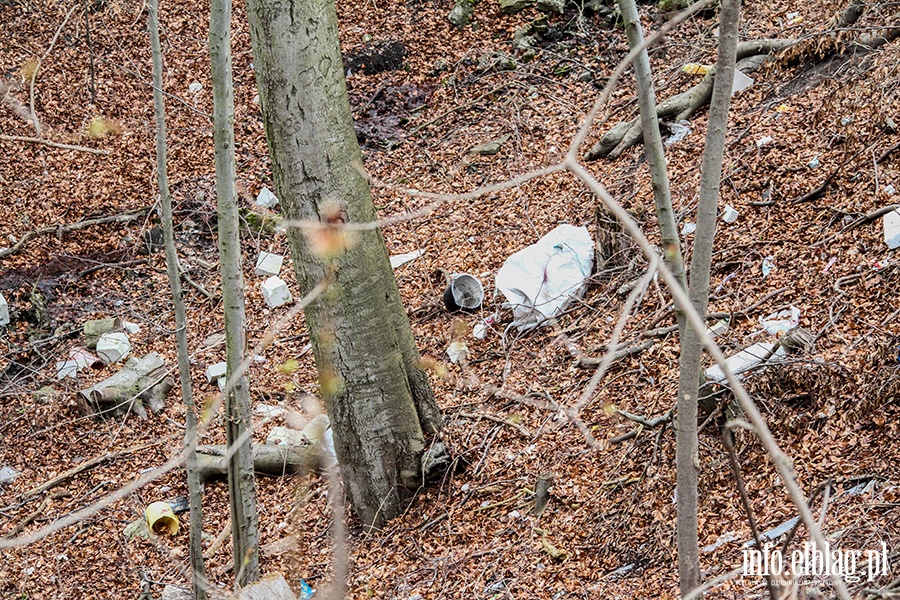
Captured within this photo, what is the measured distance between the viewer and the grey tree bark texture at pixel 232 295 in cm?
325

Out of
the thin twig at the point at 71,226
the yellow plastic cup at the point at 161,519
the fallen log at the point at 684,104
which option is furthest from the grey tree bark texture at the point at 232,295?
the thin twig at the point at 71,226

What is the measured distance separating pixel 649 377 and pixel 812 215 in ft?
4.92

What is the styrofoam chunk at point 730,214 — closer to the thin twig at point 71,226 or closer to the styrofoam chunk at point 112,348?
the styrofoam chunk at point 112,348

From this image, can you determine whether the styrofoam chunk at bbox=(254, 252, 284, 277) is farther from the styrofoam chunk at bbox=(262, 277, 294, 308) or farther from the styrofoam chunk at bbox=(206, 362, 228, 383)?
the styrofoam chunk at bbox=(206, 362, 228, 383)

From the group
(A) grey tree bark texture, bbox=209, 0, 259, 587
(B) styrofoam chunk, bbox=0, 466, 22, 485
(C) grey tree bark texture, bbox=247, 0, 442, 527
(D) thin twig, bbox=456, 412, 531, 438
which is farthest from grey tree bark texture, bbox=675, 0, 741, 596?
(B) styrofoam chunk, bbox=0, 466, 22, 485

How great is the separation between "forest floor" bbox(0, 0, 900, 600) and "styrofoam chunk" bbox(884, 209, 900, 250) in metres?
0.09

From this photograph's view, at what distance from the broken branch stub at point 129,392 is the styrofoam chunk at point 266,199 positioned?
2.12m

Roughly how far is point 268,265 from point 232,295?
3.79 metres

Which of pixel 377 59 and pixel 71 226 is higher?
pixel 377 59

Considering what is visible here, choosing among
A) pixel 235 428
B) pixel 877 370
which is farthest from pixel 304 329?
pixel 877 370

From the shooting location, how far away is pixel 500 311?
5.66m

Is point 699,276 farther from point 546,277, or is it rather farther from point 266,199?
point 266,199

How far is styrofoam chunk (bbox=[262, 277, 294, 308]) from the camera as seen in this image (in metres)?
6.71

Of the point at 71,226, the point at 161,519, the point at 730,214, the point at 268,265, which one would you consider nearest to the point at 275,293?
the point at 268,265
